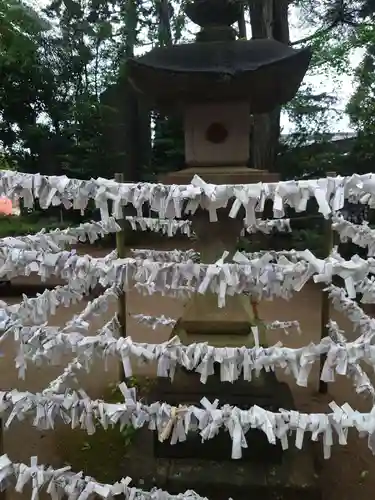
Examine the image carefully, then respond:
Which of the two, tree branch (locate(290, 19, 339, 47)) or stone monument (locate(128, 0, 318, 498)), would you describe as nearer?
stone monument (locate(128, 0, 318, 498))

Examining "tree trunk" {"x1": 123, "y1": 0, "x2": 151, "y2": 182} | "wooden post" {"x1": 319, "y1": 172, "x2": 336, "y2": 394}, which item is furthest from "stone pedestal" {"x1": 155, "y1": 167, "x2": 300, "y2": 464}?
"tree trunk" {"x1": 123, "y1": 0, "x2": 151, "y2": 182}

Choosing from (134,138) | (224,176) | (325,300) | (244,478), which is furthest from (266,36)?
(244,478)

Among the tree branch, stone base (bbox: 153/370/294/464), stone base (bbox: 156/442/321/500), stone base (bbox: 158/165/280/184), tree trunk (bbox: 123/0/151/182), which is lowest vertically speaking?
stone base (bbox: 156/442/321/500)

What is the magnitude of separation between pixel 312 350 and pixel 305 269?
1.03ft

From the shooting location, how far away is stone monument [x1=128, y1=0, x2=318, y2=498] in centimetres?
249

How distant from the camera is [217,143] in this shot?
9.30 ft

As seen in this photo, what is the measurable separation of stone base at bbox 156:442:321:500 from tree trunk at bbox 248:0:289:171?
5374 millimetres

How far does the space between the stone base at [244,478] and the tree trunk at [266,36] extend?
537cm

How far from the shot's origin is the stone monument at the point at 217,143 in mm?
2490

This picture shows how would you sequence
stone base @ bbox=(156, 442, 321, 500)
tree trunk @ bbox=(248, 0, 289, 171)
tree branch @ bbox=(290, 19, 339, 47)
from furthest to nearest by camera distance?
tree branch @ bbox=(290, 19, 339, 47)
tree trunk @ bbox=(248, 0, 289, 171)
stone base @ bbox=(156, 442, 321, 500)

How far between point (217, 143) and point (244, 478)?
1796 millimetres

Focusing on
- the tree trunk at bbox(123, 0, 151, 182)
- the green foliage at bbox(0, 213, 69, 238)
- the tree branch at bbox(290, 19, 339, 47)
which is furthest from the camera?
the tree trunk at bbox(123, 0, 151, 182)

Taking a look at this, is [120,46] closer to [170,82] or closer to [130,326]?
[130,326]

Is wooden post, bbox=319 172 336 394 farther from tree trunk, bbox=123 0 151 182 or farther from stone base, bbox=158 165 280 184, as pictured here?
tree trunk, bbox=123 0 151 182
